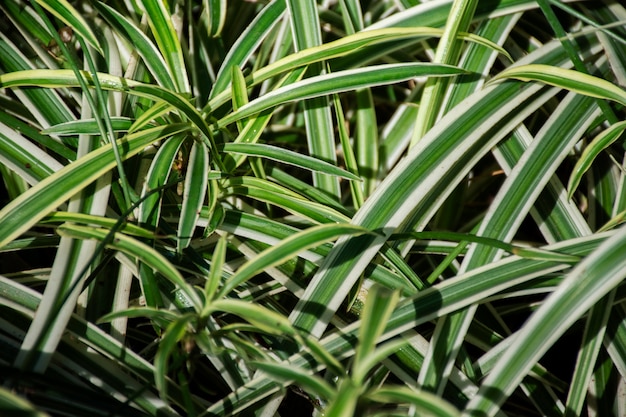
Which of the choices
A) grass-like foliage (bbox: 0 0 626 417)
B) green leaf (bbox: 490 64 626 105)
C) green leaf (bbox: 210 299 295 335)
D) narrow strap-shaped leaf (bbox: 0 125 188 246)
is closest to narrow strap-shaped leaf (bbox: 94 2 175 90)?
grass-like foliage (bbox: 0 0 626 417)

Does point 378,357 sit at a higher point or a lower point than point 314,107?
lower

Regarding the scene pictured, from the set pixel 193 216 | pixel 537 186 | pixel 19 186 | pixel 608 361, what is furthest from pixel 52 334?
pixel 608 361

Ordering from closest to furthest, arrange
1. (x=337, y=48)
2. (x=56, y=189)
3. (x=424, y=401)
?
(x=424, y=401) < (x=56, y=189) < (x=337, y=48)

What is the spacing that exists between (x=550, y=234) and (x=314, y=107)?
40cm

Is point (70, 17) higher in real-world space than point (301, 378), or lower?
higher

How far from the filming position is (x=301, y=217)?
0.85m

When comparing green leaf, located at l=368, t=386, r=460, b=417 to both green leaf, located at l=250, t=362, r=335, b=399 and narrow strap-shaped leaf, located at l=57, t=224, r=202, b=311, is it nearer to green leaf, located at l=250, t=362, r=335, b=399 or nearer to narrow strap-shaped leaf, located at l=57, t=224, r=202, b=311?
green leaf, located at l=250, t=362, r=335, b=399

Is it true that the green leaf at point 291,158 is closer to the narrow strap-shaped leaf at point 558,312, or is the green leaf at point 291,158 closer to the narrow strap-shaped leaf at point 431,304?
the narrow strap-shaped leaf at point 431,304

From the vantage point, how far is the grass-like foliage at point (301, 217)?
2.16 ft

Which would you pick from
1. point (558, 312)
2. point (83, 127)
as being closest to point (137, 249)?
point (83, 127)

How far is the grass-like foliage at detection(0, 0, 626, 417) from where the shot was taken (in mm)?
657

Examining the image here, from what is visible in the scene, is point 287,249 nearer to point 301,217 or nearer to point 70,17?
point 301,217

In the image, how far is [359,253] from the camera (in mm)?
733

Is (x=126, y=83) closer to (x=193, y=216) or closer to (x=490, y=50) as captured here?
(x=193, y=216)
